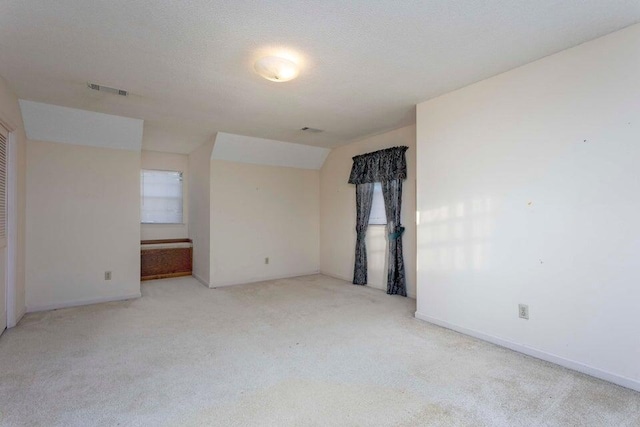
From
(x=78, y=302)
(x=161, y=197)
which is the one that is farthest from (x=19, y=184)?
(x=161, y=197)

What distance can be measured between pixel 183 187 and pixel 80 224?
2.19 metres

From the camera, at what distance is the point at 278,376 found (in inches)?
87.6

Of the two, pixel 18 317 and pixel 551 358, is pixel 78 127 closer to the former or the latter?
pixel 18 317

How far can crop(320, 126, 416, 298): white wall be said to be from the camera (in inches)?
171

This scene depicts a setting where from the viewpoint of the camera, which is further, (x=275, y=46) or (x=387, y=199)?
(x=387, y=199)

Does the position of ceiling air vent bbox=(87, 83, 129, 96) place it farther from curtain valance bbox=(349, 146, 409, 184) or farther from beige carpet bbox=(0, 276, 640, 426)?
curtain valance bbox=(349, 146, 409, 184)

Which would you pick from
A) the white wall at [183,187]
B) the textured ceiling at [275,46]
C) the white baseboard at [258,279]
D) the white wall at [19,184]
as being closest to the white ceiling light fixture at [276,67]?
the textured ceiling at [275,46]

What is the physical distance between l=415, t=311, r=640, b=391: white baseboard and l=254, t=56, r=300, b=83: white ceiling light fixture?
2809 millimetres

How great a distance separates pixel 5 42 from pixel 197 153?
3393 millimetres

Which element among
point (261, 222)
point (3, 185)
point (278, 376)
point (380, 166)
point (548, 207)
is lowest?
point (278, 376)

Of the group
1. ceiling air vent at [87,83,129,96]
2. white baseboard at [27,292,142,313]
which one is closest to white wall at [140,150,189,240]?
white baseboard at [27,292,142,313]

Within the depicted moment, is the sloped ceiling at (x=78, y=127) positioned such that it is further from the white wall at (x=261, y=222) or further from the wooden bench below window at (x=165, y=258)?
the wooden bench below window at (x=165, y=258)

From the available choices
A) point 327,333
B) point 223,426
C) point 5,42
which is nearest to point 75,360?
point 223,426

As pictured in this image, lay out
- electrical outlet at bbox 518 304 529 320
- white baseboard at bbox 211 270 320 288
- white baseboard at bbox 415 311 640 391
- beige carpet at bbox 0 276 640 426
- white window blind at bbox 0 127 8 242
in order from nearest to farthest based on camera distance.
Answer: beige carpet at bbox 0 276 640 426 → white baseboard at bbox 415 311 640 391 → electrical outlet at bbox 518 304 529 320 → white window blind at bbox 0 127 8 242 → white baseboard at bbox 211 270 320 288
